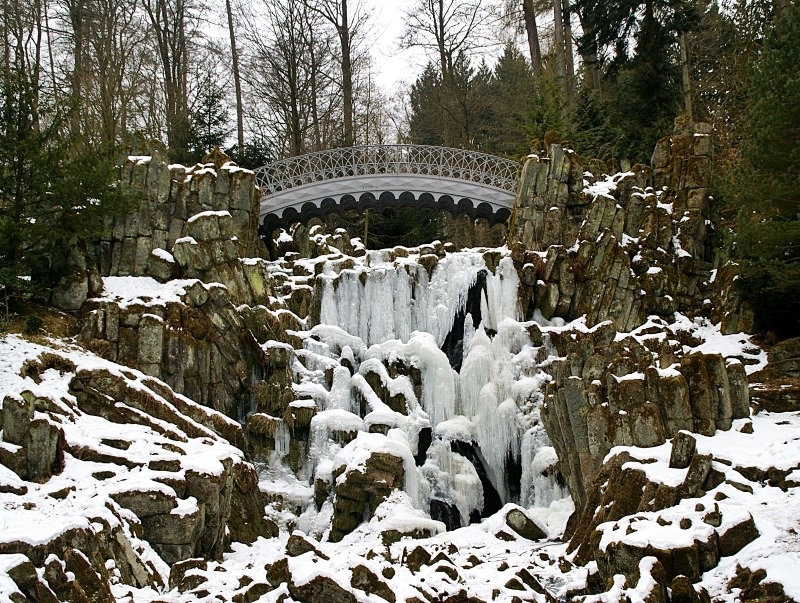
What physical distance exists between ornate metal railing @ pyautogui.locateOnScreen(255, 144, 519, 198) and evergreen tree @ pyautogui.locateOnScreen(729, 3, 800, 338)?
8.90 meters

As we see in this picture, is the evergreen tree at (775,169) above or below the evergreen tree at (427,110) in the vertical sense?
below

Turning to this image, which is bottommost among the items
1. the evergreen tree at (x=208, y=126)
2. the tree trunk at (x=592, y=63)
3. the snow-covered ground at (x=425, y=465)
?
the snow-covered ground at (x=425, y=465)

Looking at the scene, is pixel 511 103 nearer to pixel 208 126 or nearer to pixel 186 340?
pixel 208 126

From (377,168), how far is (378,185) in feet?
1.70

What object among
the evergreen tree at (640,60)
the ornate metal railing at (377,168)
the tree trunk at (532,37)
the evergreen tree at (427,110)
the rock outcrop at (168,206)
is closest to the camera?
the rock outcrop at (168,206)

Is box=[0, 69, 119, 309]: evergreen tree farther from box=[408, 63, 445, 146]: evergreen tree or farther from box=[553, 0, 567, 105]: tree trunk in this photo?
box=[408, 63, 445, 146]: evergreen tree

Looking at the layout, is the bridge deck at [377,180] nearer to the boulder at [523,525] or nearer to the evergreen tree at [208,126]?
the evergreen tree at [208,126]

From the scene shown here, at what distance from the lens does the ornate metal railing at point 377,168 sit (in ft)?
80.8

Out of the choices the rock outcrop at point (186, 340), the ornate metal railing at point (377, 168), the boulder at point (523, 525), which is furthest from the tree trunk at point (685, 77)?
the rock outcrop at point (186, 340)

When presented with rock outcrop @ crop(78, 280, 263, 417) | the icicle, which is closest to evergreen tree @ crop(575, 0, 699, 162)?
the icicle

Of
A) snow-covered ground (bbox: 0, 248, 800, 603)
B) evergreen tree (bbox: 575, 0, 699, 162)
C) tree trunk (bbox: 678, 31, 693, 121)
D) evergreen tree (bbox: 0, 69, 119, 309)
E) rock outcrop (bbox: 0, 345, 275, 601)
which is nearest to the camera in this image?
rock outcrop (bbox: 0, 345, 275, 601)

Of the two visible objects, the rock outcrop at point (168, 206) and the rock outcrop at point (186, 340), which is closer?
the rock outcrop at point (186, 340)

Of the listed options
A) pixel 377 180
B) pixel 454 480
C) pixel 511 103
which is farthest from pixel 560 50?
pixel 454 480

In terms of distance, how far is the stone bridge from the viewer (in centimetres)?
2450
